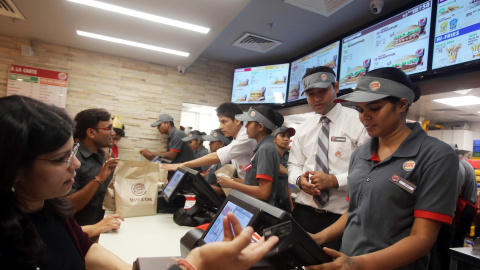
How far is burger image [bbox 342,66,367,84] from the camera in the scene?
351cm

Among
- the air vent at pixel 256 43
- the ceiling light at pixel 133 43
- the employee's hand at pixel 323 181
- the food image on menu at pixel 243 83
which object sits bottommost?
the employee's hand at pixel 323 181

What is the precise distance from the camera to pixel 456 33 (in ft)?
8.48

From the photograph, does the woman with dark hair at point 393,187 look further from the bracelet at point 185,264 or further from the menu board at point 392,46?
the menu board at point 392,46

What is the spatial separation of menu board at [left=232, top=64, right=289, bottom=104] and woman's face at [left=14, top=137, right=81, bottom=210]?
4.25 meters

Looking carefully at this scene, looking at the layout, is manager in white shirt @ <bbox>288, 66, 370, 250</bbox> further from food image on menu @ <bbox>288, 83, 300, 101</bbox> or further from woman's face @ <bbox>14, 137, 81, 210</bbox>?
food image on menu @ <bbox>288, 83, 300, 101</bbox>

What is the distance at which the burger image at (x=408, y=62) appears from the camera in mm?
2928

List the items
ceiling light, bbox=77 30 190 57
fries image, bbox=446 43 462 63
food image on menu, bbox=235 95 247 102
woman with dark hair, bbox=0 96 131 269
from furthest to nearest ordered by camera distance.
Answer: food image on menu, bbox=235 95 247 102, ceiling light, bbox=77 30 190 57, fries image, bbox=446 43 462 63, woman with dark hair, bbox=0 96 131 269

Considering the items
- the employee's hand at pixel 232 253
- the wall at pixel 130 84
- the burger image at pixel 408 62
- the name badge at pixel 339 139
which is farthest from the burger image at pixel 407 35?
the wall at pixel 130 84

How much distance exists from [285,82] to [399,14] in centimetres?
217

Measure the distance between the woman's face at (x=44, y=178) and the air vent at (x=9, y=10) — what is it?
371cm

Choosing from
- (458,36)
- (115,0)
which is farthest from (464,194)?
(115,0)

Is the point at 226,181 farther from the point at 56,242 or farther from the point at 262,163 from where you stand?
the point at 56,242

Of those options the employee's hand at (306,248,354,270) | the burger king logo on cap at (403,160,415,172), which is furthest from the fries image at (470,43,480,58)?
the employee's hand at (306,248,354,270)

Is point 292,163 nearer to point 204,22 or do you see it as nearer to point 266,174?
point 266,174
